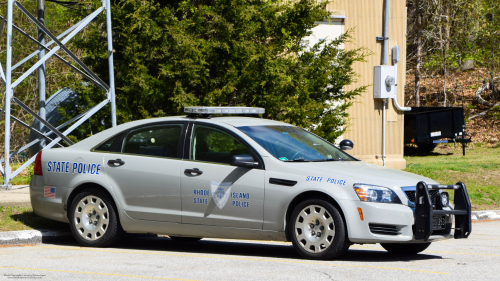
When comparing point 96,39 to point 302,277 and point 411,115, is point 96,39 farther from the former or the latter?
point 411,115

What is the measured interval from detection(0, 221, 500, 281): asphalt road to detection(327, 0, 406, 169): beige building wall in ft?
31.8

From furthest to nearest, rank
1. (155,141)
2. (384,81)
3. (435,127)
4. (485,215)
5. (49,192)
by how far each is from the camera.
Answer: (435,127) → (384,81) → (485,215) → (49,192) → (155,141)

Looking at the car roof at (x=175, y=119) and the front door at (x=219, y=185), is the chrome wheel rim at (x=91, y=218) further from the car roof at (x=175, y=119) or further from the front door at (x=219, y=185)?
the front door at (x=219, y=185)

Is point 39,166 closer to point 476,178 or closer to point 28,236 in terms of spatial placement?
point 28,236

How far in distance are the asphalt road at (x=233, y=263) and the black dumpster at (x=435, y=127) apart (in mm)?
14488

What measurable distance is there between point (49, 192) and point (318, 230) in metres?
3.54

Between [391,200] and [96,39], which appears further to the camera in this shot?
[96,39]

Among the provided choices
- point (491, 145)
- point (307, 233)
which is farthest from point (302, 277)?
point (491, 145)

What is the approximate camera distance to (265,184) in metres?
6.95

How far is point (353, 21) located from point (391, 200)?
12.0 m

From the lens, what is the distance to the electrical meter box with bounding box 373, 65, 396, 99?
1780 cm

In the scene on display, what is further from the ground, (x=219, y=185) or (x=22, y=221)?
(x=219, y=185)

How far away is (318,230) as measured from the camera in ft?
21.8

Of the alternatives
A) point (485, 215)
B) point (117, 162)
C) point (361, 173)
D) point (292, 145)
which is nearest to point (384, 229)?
point (361, 173)
